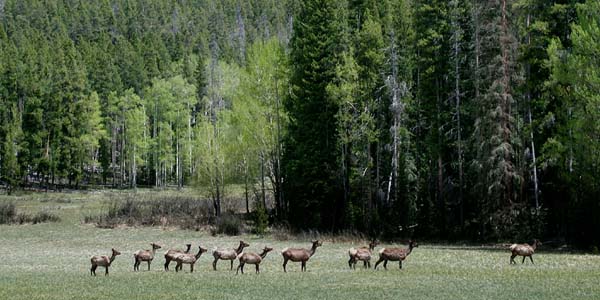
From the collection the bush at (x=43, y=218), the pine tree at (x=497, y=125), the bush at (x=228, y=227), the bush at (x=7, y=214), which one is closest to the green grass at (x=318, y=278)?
the pine tree at (x=497, y=125)

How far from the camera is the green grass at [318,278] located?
53.7 ft

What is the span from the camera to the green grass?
53.7ft

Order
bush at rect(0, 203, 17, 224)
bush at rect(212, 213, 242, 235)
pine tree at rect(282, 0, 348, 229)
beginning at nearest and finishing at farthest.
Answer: bush at rect(212, 213, 242, 235) < pine tree at rect(282, 0, 348, 229) < bush at rect(0, 203, 17, 224)

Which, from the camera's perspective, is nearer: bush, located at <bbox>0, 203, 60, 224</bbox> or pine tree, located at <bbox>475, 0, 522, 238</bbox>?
pine tree, located at <bbox>475, 0, 522, 238</bbox>

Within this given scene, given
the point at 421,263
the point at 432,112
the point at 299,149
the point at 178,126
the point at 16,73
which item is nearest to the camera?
the point at 421,263

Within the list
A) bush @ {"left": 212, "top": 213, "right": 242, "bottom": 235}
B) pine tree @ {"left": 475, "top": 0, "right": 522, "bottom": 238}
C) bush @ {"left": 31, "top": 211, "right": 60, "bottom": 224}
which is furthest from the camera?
bush @ {"left": 31, "top": 211, "right": 60, "bottom": 224}

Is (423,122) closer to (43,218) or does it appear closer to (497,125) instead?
(497,125)

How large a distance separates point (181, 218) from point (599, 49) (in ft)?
94.3

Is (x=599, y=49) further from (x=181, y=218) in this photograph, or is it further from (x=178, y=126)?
(x=178, y=126)

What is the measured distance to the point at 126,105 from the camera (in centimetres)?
8331

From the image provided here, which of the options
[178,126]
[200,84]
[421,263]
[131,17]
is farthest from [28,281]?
[131,17]


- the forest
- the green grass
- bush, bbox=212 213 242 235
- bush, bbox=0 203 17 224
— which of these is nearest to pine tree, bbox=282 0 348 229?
the forest

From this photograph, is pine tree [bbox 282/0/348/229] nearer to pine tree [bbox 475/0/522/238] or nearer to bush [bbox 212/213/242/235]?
bush [bbox 212/213/242/235]

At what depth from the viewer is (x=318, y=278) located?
19.7 metres
